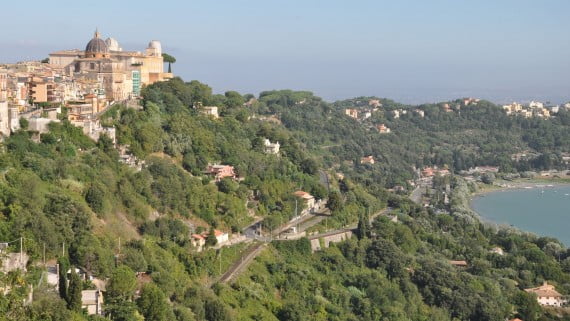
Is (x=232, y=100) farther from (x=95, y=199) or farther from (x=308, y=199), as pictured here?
(x=95, y=199)

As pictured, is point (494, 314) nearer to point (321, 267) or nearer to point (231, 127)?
point (321, 267)

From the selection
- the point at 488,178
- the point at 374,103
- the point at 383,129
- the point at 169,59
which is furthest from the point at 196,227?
the point at 374,103

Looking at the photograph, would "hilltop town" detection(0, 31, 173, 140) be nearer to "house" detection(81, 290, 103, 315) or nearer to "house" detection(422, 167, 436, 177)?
"house" detection(81, 290, 103, 315)

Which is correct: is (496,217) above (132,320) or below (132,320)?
below

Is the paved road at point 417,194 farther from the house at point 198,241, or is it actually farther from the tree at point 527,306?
the house at point 198,241

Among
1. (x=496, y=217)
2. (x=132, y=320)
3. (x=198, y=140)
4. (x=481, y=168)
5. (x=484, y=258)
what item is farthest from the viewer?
(x=481, y=168)

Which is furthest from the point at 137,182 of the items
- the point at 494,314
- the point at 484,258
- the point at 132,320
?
the point at 484,258
